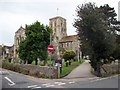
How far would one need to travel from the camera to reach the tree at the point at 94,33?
1219 inches

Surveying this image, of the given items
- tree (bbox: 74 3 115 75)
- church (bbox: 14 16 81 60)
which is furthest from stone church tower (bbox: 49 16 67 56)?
tree (bbox: 74 3 115 75)

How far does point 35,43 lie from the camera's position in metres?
48.5

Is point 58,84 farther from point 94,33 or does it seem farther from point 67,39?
point 67,39

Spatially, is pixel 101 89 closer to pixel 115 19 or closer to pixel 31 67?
pixel 31 67

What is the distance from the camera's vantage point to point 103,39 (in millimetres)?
Answer: 31547

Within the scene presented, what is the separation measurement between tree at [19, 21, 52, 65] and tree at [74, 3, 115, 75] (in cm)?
1668

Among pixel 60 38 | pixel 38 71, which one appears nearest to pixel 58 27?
pixel 60 38

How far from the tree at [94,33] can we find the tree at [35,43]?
54.7 ft

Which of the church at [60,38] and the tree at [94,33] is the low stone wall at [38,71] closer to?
the tree at [94,33]

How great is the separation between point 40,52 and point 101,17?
19.5 m

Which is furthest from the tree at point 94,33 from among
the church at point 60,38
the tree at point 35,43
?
the church at point 60,38

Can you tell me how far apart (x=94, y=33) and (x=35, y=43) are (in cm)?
1930

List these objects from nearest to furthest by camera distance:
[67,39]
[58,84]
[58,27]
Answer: [58,84] < [67,39] < [58,27]

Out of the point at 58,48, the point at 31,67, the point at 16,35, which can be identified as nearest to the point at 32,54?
the point at 31,67
